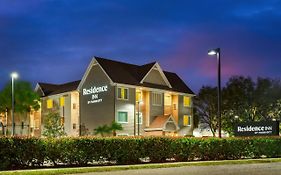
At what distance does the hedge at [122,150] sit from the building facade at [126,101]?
76.0 ft

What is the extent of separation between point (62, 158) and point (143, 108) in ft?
116

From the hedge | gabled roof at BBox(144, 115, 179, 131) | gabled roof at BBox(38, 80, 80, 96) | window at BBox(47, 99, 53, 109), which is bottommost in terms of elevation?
the hedge

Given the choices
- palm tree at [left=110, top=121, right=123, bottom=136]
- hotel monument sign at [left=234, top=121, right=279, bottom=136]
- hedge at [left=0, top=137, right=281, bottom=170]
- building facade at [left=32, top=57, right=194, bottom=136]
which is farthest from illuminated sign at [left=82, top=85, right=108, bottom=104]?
hedge at [left=0, top=137, right=281, bottom=170]

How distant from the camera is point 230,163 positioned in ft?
87.5

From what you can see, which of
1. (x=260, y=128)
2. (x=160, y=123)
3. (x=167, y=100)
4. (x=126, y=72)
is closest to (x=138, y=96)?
(x=126, y=72)

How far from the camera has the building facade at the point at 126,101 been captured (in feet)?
181

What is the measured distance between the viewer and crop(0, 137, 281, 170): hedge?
2225cm

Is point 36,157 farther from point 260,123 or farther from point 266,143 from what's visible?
point 260,123

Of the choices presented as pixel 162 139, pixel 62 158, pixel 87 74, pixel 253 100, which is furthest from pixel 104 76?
pixel 62 158

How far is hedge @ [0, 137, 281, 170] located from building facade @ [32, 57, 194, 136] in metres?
23.2

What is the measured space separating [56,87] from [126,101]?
21.2 meters

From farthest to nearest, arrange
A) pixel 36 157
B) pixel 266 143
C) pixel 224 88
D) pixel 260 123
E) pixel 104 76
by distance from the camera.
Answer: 1. pixel 224 88
2. pixel 104 76
3. pixel 260 123
4. pixel 266 143
5. pixel 36 157

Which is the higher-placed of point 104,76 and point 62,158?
point 104,76

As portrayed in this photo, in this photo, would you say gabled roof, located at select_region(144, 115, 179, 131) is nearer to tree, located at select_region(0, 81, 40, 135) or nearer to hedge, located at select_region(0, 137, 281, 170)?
tree, located at select_region(0, 81, 40, 135)
